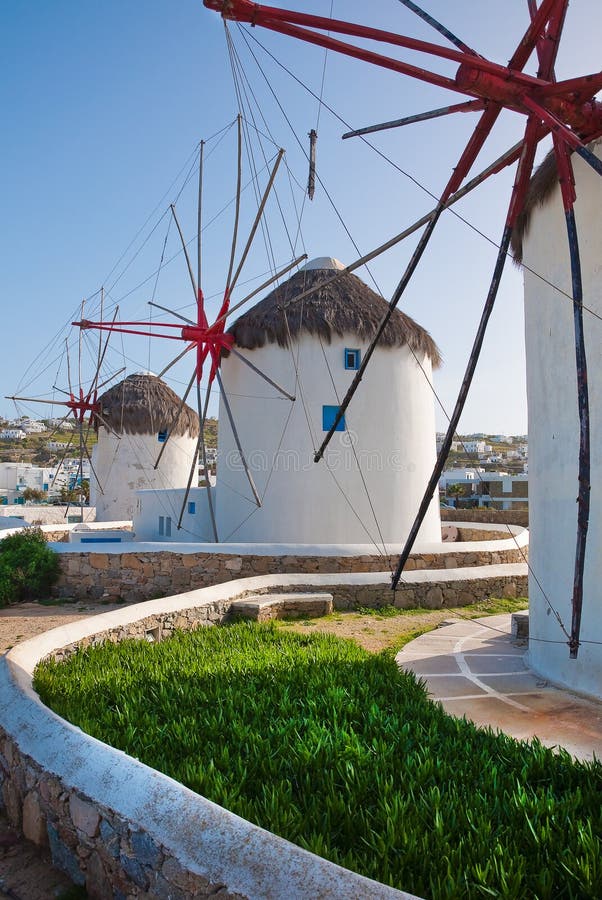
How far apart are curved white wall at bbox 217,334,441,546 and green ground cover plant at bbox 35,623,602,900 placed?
27.8 feet

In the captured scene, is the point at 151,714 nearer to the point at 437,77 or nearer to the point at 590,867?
the point at 590,867

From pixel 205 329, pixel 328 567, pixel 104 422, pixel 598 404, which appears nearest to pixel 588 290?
pixel 598 404

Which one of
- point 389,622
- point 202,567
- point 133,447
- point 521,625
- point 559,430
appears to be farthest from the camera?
point 133,447

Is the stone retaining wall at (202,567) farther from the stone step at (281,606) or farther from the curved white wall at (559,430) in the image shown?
the curved white wall at (559,430)

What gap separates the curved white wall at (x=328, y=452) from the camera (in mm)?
14289

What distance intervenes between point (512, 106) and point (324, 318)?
976cm

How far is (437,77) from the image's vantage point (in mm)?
4684

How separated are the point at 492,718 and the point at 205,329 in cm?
1125

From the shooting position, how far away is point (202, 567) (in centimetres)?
1198

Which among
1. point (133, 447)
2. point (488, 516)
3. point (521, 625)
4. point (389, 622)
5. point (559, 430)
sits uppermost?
point (133, 447)

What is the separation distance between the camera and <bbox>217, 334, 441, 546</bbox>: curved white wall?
14.3 m

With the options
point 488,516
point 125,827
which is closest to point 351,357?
point 125,827

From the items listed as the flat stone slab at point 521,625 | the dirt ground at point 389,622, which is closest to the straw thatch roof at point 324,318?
the dirt ground at point 389,622

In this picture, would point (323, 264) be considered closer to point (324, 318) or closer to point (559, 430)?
point (324, 318)
